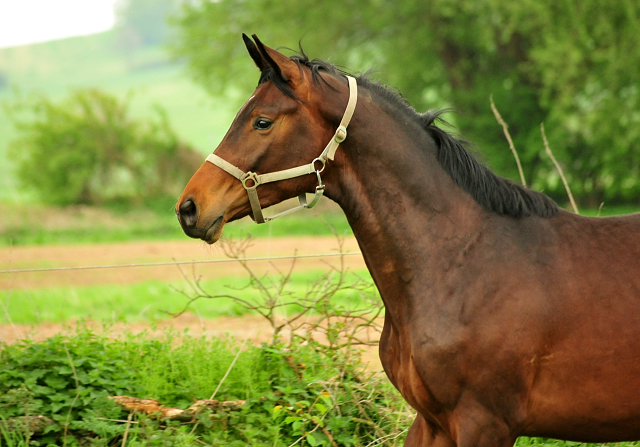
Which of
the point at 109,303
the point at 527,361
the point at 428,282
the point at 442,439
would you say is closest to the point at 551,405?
the point at 527,361

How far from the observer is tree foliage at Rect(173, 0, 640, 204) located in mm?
15555

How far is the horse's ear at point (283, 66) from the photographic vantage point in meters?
2.65

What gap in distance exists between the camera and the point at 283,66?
2701mm

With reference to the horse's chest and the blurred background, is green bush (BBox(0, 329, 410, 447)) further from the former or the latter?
the blurred background

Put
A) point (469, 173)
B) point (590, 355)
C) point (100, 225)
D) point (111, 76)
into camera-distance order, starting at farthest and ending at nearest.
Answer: point (111, 76)
point (100, 225)
point (469, 173)
point (590, 355)

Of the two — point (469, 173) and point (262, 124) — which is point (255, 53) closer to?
point (262, 124)

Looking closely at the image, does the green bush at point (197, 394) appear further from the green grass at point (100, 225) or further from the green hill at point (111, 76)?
the green hill at point (111, 76)

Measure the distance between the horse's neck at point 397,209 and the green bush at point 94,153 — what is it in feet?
54.6

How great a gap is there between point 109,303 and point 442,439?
21.0 feet

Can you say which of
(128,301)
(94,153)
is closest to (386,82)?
(94,153)

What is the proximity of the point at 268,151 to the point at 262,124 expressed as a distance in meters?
0.12

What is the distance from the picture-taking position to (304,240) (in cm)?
1446

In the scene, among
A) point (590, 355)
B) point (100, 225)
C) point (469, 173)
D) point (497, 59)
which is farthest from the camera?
point (497, 59)

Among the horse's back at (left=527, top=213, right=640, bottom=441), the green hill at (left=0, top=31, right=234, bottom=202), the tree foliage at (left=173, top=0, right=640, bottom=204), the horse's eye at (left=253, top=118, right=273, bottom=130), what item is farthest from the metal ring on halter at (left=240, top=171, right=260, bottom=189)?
the green hill at (left=0, top=31, right=234, bottom=202)
